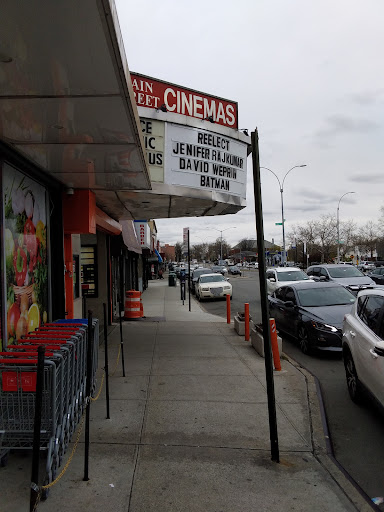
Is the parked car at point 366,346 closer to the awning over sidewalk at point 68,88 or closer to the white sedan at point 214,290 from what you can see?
the awning over sidewalk at point 68,88

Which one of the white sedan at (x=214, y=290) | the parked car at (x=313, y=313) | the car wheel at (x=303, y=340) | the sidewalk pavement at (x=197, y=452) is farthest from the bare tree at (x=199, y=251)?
the sidewalk pavement at (x=197, y=452)

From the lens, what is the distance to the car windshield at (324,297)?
31.5 feet

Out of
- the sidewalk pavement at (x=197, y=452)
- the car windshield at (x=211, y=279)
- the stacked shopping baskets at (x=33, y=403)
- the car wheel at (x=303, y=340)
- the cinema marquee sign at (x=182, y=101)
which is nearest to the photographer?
the sidewalk pavement at (x=197, y=452)

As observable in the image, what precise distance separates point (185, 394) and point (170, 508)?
107 inches

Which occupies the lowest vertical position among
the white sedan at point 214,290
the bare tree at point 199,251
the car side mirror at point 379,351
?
the white sedan at point 214,290

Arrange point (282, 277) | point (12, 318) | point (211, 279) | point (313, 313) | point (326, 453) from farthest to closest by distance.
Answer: point (211, 279) → point (282, 277) → point (313, 313) → point (12, 318) → point (326, 453)

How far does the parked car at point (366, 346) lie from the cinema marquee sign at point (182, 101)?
4520 mm

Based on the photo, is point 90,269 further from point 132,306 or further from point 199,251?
point 199,251

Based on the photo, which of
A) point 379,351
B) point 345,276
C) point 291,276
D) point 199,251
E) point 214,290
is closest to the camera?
point 379,351

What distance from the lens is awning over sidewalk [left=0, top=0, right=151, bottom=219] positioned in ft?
7.92

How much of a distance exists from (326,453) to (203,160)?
18.8 ft

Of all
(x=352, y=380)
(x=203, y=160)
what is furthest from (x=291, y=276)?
(x=352, y=380)

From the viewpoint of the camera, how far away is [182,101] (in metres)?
8.00

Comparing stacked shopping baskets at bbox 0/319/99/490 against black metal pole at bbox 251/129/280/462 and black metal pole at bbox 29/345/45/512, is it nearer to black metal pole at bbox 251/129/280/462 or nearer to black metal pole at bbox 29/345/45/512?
black metal pole at bbox 29/345/45/512
